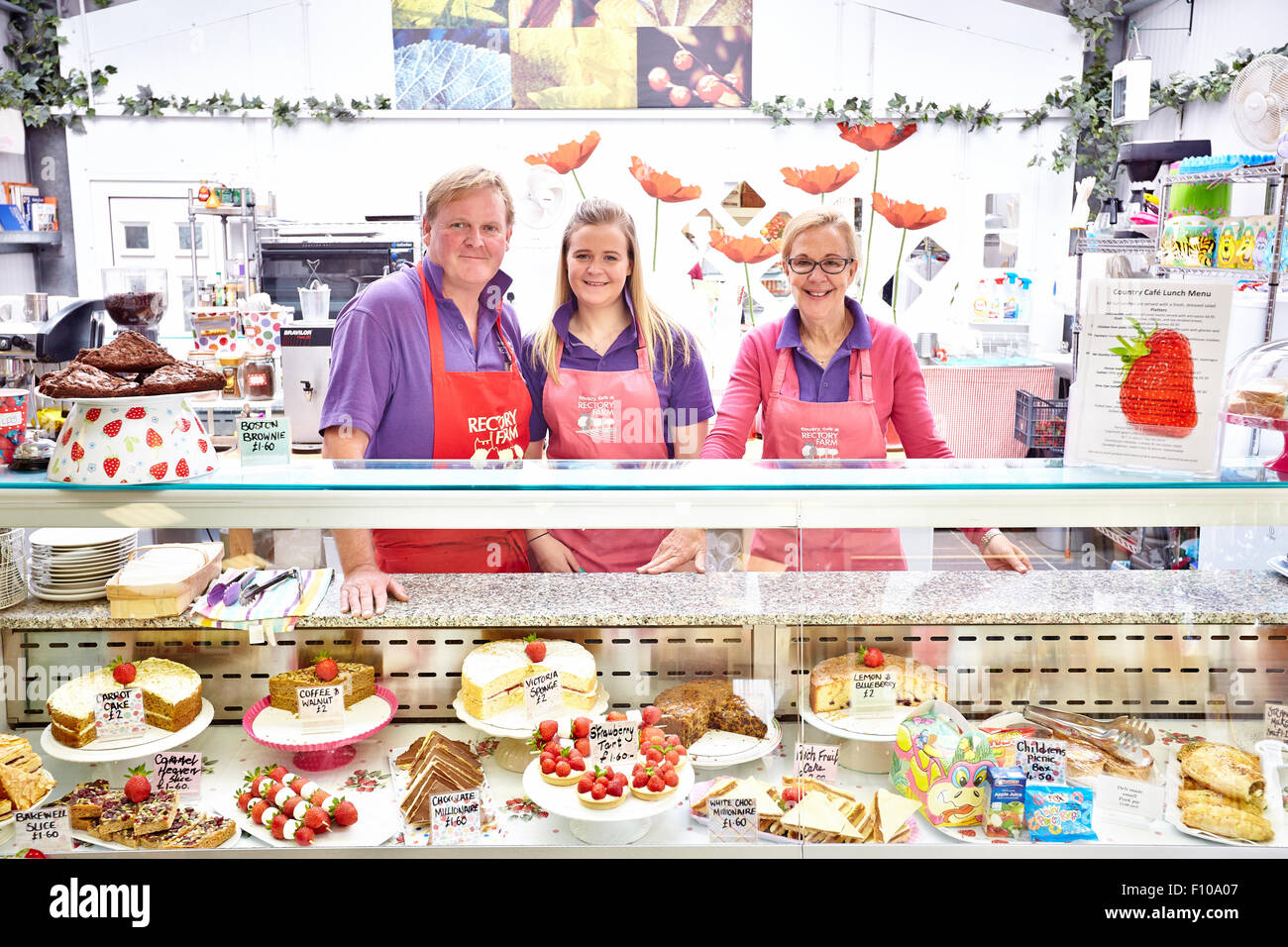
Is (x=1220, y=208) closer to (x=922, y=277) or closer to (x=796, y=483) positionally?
(x=796, y=483)

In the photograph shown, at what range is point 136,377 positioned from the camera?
1742mm

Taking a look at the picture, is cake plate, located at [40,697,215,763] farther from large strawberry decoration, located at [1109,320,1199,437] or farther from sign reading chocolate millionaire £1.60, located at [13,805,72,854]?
large strawberry decoration, located at [1109,320,1199,437]

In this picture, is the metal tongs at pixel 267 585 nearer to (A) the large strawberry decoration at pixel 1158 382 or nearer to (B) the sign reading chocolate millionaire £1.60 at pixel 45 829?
(B) the sign reading chocolate millionaire £1.60 at pixel 45 829

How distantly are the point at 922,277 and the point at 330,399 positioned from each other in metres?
5.94

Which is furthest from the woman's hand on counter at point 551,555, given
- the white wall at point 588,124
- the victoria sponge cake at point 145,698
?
the white wall at point 588,124

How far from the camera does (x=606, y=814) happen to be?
1.68 meters

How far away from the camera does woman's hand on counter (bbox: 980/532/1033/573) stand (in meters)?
1.92

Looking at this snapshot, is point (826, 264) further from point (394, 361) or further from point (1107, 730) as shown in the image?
point (1107, 730)

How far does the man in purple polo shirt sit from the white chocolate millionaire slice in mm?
657

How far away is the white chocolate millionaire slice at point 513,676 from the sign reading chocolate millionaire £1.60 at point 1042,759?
790 millimetres

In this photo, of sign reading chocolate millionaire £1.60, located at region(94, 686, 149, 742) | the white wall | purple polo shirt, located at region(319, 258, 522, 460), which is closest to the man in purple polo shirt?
purple polo shirt, located at region(319, 258, 522, 460)
